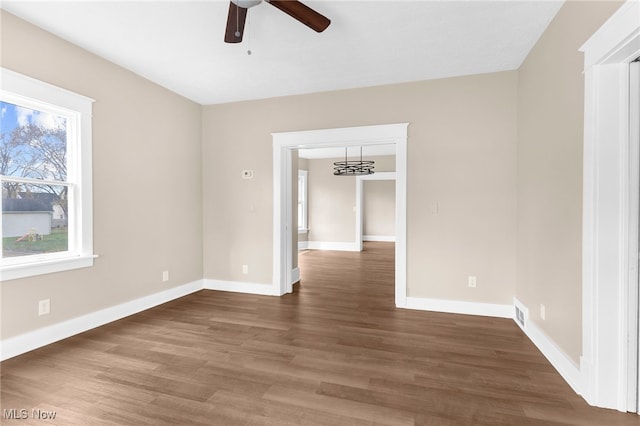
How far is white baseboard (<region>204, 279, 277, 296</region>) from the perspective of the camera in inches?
177

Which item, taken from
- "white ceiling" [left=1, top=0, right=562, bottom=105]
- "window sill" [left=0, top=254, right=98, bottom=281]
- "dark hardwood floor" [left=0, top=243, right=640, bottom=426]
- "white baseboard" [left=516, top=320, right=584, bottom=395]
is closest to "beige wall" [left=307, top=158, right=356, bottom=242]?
"white ceiling" [left=1, top=0, right=562, bottom=105]

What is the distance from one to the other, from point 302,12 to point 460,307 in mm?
3465

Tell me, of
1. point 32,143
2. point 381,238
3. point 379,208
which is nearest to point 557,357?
point 32,143

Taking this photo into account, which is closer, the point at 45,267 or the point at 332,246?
the point at 45,267

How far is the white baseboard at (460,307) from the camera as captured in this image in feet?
11.6

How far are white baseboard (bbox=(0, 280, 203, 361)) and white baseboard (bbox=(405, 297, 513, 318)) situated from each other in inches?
125

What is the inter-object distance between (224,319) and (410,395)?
2.20m

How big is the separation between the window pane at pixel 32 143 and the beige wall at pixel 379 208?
875 centimetres

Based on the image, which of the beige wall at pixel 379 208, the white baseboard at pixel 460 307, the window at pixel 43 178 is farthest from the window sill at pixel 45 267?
the beige wall at pixel 379 208

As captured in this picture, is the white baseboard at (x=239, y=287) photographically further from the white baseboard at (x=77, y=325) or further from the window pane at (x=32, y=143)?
the window pane at (x=32, y=143)

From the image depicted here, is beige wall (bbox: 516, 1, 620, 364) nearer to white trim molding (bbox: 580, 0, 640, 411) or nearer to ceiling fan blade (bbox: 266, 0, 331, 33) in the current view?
white trim molding (bbox: 580, 0, 640, 411)

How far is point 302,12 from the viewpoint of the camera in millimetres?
2107

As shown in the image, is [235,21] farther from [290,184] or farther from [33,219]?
[290,184]

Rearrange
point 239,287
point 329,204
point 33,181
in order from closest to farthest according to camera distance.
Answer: point 33,181, point 239,287, point 329,204
